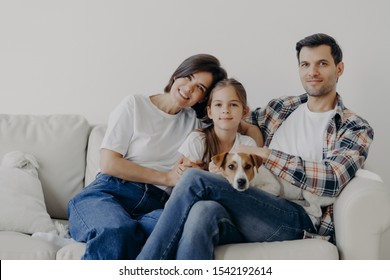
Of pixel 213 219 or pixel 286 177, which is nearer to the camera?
pixel 213 219

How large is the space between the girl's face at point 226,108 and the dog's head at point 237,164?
0.65 feet

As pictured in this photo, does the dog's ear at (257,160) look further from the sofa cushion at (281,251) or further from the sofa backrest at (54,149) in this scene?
the sofa backrest at (54,149)

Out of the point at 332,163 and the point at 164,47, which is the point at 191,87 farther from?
the point at 332,163

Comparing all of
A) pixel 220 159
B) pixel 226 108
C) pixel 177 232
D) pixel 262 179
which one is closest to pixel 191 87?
pixel 226 108

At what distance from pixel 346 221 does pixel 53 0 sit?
1982 mm

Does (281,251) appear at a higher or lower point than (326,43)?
lower

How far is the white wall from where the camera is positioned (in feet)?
8.87

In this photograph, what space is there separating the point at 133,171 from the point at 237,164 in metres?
0.48

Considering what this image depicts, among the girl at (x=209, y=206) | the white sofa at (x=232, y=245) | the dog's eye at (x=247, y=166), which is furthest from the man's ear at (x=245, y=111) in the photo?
the white sofa at (x=232, y=245)

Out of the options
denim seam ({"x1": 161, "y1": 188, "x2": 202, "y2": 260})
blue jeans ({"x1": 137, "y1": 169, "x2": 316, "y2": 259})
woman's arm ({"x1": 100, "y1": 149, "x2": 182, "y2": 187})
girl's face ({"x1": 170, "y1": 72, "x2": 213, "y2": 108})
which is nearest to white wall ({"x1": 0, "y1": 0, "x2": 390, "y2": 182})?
girl's face ({"x1": 170, "y1": 72, "x2": 213, "y2": 108})

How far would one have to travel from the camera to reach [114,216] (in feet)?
6.51

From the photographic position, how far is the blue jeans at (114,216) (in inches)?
74.1
